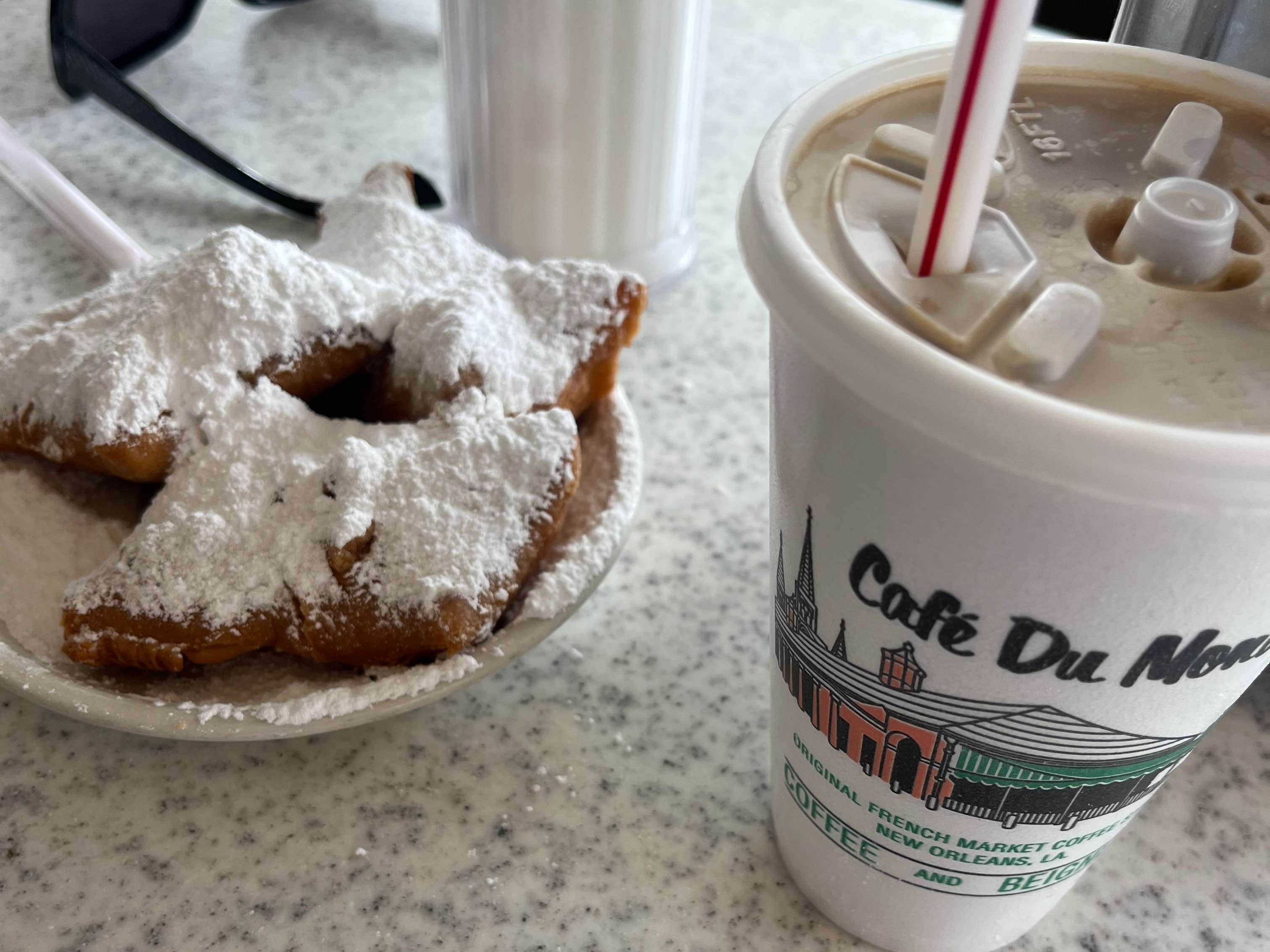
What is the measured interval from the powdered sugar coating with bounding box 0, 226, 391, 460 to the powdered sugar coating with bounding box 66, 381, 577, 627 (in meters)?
0.02

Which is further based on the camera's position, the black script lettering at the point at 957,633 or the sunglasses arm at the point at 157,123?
the sunglasses arm at the point at 157,123

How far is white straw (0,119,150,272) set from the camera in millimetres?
656

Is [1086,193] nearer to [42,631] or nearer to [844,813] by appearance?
[844,813]

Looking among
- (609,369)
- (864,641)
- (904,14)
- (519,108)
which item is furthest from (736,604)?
(904,14)

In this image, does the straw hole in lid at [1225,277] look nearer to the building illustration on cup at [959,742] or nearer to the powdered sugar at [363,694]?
the building illustration on cup at [959,742]

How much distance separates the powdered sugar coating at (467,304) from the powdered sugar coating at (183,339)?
0.14 feet

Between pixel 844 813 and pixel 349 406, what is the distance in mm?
340

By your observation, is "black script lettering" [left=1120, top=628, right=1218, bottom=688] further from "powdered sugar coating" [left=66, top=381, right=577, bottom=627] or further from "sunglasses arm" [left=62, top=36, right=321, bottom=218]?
"sunglasses arm" [left=62, top=36, right=321, bottom=218]

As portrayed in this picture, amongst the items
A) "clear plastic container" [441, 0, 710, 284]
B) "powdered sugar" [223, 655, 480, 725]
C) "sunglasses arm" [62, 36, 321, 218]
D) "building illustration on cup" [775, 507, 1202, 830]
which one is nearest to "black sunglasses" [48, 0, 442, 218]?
"sunglasses arm" [62, 36, 321, 218]

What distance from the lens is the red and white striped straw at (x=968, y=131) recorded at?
26 centimetres

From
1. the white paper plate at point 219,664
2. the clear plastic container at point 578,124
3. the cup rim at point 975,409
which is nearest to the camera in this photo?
the cup rim at point 975,409

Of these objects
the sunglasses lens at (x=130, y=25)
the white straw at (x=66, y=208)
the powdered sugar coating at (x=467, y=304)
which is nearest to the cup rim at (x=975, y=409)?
the powdered sugar coating at (x=467, y=304)

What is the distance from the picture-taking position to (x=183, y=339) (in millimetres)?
490

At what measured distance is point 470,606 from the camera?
0.43 metres
